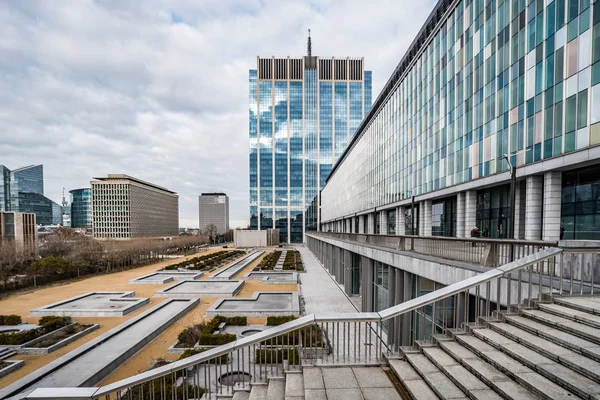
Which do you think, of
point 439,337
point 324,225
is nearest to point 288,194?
point 324,225

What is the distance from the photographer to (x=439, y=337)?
5379 mm

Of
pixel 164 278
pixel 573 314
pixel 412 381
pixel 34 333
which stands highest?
pixel 573 314

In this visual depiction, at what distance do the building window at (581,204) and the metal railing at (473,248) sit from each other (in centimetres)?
1125

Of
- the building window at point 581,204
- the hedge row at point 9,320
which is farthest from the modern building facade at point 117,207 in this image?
the building window at point 581,204

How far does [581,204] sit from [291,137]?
315 feet

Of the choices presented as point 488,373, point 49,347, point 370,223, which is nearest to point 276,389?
point 488,373

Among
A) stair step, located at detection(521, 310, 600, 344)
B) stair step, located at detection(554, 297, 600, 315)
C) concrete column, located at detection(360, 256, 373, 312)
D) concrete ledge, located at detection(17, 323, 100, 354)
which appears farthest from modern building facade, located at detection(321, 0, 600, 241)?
concrete ledge, located at detection(17, 323, 100, 354)

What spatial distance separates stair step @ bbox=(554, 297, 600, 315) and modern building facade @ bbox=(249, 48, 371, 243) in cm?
10097

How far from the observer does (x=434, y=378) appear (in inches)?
172

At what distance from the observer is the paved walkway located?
21078 millimetres

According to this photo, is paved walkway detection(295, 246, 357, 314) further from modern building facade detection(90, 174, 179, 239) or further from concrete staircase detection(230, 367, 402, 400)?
modern building facade detection(90, 174, 179, 239)

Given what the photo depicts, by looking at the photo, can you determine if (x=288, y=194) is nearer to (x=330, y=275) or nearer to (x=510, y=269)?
(x=330, y=275)

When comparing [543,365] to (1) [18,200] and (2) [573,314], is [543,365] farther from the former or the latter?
(1) [18,200]

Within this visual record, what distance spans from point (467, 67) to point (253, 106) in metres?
93.3
